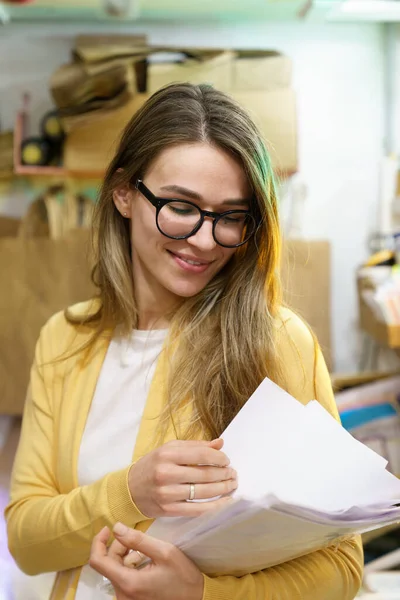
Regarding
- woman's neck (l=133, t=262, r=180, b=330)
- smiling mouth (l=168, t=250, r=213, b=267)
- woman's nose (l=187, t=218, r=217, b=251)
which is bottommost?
woman's neck (l=133, t=262, r=180, b=330)

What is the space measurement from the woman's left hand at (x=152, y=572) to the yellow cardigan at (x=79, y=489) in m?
0.05

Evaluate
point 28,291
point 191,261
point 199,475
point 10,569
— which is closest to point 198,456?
point 199,475

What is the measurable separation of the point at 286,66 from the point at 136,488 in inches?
73.8

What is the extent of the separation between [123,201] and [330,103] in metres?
1.78

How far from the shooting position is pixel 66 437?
1.12 metres

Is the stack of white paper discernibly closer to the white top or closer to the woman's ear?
the white top

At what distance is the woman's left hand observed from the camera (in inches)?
32.1

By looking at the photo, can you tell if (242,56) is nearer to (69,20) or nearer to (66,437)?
(69,20)

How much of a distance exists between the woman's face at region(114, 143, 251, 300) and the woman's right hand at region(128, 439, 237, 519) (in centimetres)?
33

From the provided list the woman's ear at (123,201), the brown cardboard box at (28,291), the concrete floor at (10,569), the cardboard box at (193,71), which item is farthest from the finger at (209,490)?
the cardboard box at (193,71)

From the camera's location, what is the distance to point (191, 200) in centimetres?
102

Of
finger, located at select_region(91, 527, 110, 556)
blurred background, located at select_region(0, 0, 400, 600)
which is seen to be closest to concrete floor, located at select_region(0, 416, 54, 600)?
blurred background, located at select_region(0, 0, 400, 600)

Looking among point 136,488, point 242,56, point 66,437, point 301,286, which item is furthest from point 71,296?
point 136,488

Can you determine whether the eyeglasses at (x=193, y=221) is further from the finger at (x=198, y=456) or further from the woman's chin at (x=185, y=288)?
the finger at (x=198, y=456)
